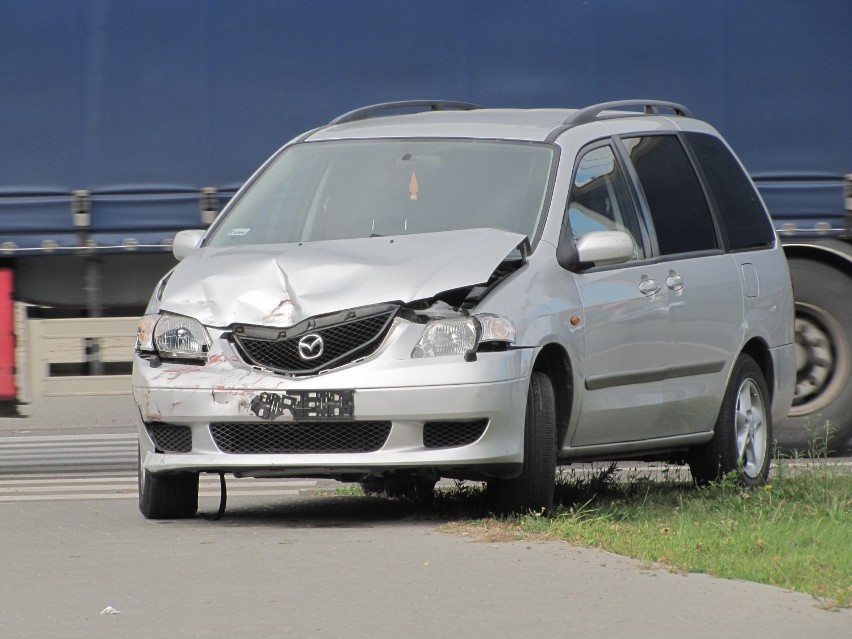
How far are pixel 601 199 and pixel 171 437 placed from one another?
2342mm

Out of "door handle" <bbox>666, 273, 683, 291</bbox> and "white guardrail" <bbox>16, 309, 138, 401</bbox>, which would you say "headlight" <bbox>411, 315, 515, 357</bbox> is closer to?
"door handle" <bbox>666, 273, 683, 291</bbox>

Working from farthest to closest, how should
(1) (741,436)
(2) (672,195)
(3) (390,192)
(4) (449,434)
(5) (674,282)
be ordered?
(1) (741,436) → (2) (672,195) → (5) (674,282) → (3) (390,192) → (4) (449,434)

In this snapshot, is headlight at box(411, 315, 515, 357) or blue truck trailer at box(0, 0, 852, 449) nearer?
headlight at box(411, 315, 515, 357)

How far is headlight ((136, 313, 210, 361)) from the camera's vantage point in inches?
317

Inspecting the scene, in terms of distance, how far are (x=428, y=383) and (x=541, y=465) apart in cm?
66

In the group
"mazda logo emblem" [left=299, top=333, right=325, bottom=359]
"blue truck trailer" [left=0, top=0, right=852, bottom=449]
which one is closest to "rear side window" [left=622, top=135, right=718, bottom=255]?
"mazda logo emblem" [left=299, top=333, right=325, bottom=359]

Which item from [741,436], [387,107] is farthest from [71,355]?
[741,436]

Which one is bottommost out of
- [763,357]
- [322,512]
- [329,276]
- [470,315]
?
[322,512]

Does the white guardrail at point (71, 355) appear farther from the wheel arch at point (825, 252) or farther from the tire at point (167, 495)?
the wheel arch at point (825, 252)

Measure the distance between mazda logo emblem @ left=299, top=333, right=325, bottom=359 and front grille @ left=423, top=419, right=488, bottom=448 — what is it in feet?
1.78

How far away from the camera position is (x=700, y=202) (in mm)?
9680

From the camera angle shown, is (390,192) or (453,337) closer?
(453,337)

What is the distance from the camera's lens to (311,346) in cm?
783

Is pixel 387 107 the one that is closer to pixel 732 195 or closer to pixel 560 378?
pixel 732 195
